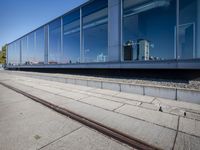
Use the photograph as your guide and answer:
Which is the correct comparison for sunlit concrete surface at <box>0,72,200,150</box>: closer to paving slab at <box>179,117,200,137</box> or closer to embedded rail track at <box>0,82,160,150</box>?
paving slab at <box>179,117,200,137</box>

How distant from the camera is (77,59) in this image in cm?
1023

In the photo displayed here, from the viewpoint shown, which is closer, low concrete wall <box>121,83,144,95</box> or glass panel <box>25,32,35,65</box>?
low concrete wall <box>121,83,144,95</box>

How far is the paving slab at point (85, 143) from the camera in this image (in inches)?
91.5

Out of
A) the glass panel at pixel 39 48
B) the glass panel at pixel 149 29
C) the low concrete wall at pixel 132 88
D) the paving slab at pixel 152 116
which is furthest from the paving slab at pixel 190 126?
the glass panel at pixel 39 48

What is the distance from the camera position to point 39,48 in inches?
618

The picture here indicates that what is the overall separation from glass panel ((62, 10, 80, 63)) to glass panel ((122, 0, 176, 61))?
4350 mm

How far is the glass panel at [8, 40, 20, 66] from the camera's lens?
22.5m

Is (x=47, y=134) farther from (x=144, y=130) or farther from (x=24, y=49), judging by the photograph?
(x=24, y=49)

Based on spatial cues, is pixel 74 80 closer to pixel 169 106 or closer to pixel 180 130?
pixel 169 106

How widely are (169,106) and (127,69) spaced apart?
119 inches

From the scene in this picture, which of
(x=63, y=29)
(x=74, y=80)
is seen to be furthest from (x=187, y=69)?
(x=63, y=29)

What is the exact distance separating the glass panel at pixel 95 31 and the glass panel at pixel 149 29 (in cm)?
152

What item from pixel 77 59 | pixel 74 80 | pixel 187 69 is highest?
pixel 77 59

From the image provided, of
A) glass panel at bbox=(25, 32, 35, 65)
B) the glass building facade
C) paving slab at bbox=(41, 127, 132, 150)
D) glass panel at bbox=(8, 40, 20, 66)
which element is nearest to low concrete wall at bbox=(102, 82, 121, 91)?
the glass building facade
